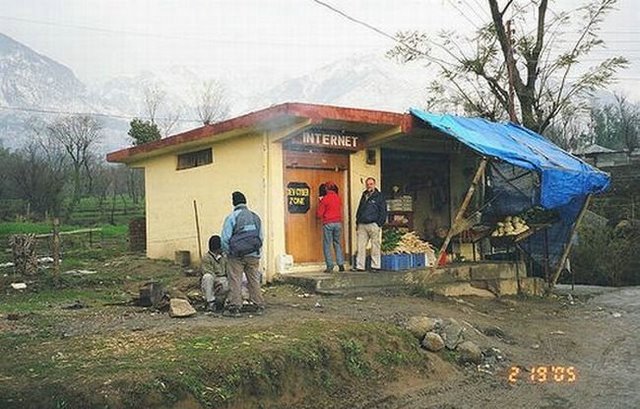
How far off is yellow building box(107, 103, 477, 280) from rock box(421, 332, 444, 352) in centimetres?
459

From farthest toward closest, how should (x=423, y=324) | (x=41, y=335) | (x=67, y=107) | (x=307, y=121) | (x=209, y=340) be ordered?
(x=67, y=107), (x=307, y=121), (x=423, y=324), (x=41, y=335), (x=209, y=340)

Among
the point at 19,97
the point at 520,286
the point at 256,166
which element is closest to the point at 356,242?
the point at 256,166

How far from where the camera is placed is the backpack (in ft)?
31.1

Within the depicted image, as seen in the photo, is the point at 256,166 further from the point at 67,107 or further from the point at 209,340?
the point at 67,107

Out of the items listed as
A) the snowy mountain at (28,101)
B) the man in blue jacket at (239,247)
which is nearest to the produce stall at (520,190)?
the man in blue jacket at (239,247)

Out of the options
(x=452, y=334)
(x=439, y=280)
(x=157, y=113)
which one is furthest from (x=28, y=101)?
(x=452, y=334)

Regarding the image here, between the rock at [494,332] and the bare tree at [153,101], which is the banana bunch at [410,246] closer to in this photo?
the rock at [494,332]

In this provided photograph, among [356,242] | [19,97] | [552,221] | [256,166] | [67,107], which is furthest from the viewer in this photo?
[67,107]

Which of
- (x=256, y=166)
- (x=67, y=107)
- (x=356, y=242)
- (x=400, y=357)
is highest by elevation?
(x=67, y=107)

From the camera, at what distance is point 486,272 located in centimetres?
1439

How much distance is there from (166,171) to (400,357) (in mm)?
10104

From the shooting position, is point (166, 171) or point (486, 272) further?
point (166, 171)

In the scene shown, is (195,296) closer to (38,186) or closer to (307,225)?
(307,225)

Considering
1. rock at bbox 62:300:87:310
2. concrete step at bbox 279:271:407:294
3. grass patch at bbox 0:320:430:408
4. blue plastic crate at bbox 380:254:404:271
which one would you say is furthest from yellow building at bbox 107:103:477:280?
grass patch at bbox 0:320:430:408
